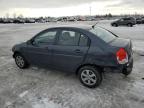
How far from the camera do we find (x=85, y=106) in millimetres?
3867

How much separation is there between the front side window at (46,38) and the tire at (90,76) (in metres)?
1.35

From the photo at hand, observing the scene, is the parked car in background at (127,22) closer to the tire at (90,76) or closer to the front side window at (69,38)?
the front side window at (69,38)

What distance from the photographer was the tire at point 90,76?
4.52 metres

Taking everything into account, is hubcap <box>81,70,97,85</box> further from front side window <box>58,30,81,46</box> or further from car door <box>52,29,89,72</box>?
front side window <box>58,30,81,46</box>

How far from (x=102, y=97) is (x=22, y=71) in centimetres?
325

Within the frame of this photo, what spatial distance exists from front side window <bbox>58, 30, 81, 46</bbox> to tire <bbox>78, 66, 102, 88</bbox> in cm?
77

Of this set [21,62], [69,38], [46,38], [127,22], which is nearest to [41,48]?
[46,38]

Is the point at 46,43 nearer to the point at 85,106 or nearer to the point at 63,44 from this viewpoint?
the point at 63,44

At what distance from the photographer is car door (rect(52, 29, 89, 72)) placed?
182 inches

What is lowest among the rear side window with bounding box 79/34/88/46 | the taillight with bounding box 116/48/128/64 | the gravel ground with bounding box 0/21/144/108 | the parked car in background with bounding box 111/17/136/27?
the gravel ground with bounding box 0/21/144/108

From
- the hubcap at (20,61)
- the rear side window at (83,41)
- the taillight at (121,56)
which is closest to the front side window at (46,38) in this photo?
the rear side window at (83,41)

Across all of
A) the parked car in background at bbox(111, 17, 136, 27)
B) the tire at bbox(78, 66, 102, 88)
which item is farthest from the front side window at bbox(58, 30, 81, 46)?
the parked car in background at bbox(111, 17, 136, 27)

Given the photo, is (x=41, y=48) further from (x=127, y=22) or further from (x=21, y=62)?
(x=127, y=22)

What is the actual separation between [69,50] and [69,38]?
14.7 inches
